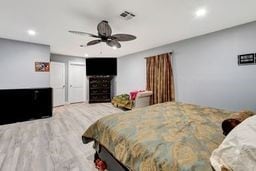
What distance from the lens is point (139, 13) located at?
2.49m

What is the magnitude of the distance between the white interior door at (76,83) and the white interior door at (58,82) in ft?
1.26

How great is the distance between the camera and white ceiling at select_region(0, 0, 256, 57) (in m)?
2.17

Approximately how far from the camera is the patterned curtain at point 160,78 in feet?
14.4

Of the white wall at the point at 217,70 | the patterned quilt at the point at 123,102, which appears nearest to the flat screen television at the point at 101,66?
the patterned quilt at the point at 123,102

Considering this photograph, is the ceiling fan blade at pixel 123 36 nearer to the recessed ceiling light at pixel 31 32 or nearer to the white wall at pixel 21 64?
the recessed ceiling light at pixel 31 32

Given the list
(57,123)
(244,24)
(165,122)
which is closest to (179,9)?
(244,24)

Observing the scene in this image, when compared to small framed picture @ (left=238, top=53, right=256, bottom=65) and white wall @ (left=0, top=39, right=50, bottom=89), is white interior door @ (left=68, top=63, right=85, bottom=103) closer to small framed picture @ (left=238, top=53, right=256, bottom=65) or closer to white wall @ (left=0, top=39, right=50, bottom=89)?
white wall @ (left=0, top=39, right=50, bottom=89)

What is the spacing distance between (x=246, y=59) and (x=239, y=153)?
9.60 ft

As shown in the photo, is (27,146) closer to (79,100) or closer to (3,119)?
(3,119)

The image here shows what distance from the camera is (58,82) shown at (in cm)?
634

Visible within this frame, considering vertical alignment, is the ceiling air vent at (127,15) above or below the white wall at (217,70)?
above

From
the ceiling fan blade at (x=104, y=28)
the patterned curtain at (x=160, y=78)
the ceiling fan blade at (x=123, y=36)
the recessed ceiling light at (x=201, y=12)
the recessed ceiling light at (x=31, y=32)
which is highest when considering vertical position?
the recessed ceiling light at (x=31, y=32)

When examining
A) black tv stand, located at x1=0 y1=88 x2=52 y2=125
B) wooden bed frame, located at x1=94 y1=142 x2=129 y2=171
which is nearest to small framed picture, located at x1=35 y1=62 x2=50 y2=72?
black tv stand, located at x1=0 y1=88 x2=52 y2=125

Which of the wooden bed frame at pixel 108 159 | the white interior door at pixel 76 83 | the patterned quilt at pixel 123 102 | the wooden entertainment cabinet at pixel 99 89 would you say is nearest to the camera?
the wooden bed frame at pixel 108 159
